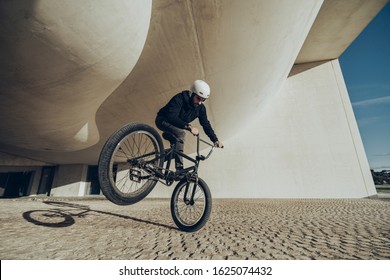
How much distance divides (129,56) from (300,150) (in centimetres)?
1114

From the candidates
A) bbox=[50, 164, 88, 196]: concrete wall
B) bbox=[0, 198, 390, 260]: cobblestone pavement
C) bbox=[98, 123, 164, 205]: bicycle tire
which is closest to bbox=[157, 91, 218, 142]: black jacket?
bbox=[98, 123, 164, 205]: bicycle tire

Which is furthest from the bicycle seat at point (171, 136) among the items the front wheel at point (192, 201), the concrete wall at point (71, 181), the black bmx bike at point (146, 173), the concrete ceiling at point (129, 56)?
the concrete wall at point (71, 181)

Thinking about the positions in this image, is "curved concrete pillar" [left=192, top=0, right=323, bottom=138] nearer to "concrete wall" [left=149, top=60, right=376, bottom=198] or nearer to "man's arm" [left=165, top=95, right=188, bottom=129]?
"man's arm" [left=165, top=95, right=188, bottom=129]

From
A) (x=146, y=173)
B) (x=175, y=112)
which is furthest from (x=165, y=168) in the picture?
(x=175, y=112)

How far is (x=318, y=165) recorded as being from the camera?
11625 millimetres

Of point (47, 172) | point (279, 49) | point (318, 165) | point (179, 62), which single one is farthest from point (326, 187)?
point (47, 172)

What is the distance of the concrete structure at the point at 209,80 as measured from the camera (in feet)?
12.5

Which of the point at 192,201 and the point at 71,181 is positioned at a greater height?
the point at 71,181

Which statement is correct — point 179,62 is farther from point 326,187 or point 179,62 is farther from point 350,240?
point 326,187

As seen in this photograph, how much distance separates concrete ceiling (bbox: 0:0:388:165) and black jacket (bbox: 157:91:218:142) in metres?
2.28

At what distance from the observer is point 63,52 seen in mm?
3891

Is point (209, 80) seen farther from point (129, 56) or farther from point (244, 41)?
point (129, 56)

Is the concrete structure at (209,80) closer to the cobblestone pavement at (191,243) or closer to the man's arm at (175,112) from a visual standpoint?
the man's arm at (175,112)

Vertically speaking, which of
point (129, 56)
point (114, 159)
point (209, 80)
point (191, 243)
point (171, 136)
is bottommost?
point (191, 243)
